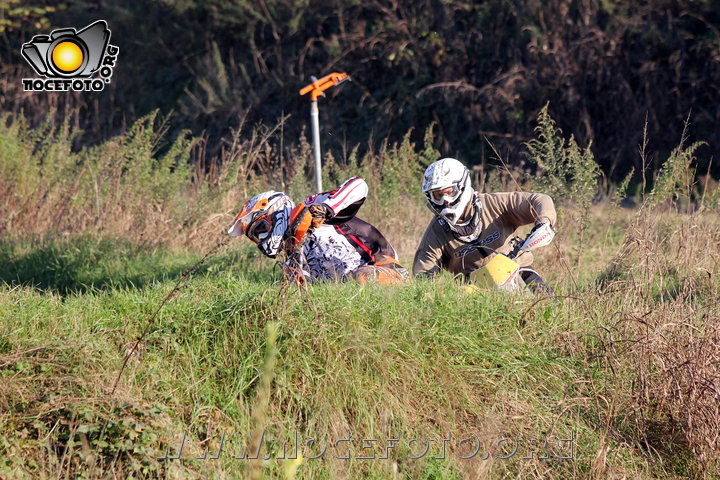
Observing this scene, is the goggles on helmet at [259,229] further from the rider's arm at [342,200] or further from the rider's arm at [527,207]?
the rider's arm at [527,207]

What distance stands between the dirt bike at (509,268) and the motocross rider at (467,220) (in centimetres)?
16

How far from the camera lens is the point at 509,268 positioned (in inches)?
236

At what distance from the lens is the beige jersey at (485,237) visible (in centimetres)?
647

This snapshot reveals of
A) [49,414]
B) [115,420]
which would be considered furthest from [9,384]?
[115,420]

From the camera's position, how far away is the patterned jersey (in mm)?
6250

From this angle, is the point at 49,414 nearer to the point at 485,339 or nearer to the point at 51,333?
the point at 51,333

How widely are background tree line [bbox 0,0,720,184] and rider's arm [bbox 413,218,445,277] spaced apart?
4.67m

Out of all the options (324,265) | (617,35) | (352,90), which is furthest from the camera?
(352,90)

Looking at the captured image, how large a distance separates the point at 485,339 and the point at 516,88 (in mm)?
11076

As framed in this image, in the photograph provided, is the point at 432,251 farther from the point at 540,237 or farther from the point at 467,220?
the point at 540,237

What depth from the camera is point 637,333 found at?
513 cm

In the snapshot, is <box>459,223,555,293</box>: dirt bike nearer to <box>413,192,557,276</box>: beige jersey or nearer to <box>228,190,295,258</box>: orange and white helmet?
<box>413,192,557,276</box>: beige jersey
